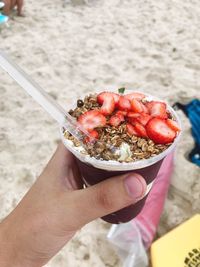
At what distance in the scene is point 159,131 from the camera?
0.66 meters

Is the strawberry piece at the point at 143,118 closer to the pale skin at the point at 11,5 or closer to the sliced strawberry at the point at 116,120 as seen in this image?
the sliced strawberry at the point at 116,120

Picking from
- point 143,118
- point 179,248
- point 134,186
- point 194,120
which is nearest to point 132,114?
point 143,118

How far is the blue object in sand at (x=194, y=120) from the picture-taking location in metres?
1.32

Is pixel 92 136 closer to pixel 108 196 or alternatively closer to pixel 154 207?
pixel 108 196

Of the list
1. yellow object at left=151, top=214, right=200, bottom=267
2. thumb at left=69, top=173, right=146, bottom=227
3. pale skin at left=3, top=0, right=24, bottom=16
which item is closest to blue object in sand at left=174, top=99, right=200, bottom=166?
yellow object at left=151, top=214, right=200, bottom=267

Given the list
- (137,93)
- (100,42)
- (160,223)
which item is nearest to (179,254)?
(160,223)

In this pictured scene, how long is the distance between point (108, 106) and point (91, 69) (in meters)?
1.07

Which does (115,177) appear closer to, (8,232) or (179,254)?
(8,232)

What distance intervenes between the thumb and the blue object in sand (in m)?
0.73

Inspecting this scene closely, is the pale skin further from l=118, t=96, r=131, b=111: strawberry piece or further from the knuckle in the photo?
the knuckle

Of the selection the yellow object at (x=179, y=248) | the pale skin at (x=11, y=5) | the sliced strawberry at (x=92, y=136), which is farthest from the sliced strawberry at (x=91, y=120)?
the pale skin at (x=11, y=5)

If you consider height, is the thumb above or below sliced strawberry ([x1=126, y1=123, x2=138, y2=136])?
below

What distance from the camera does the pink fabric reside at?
1056 millimetres

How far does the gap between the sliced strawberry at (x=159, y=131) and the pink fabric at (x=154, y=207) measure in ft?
1.43
